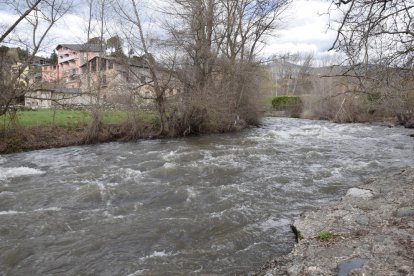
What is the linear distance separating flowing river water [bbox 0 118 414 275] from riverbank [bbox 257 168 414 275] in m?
0.70

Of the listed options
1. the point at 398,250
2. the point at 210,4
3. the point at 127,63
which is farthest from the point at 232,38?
the point at 398,250

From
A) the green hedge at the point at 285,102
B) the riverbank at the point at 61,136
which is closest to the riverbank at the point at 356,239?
the riverbank at the point at 61,136

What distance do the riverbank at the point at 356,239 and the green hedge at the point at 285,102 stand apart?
42.2 meters

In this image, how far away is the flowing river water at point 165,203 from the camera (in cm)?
641

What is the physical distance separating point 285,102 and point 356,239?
1903 inches

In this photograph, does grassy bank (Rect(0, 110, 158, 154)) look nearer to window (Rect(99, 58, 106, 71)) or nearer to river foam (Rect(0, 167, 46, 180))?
window (Rect(99, 58, 106, 71))

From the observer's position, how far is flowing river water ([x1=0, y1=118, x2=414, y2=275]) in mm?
6410

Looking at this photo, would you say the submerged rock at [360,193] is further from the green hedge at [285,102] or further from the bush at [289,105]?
the green hedge at [285,102]

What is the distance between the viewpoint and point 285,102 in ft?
173

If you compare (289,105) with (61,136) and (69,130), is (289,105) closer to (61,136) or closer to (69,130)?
(69,130)

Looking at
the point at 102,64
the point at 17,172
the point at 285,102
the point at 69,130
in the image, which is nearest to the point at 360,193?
the point at 17,172

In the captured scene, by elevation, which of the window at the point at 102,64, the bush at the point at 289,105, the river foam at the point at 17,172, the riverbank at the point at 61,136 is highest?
the window at the point at 102,64

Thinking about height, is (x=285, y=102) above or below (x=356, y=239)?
above

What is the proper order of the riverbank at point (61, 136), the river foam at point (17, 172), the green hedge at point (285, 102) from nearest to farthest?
1. the river foam at point (17, 172)
2. the riverbank at point (61, 136)
3. the green hedge at point (285, 102)
